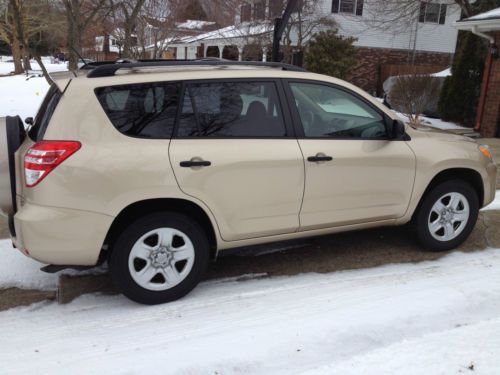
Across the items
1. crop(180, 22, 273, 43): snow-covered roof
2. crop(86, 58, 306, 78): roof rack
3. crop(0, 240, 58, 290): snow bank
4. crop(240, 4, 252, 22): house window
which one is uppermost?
crop(240, 4, 252, 22): house window

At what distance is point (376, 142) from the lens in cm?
421

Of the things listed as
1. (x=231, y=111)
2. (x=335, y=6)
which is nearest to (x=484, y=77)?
(x=231, y=111)

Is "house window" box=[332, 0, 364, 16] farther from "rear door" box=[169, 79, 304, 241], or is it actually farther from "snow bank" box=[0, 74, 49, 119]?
"rear door" box=[169, 79, 304, 241]

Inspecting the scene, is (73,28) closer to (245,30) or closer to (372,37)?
(245,30)

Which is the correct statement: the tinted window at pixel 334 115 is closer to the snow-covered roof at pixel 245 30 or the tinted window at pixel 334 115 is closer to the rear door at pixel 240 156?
the rear door at pixel 240 156

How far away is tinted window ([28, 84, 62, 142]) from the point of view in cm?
338

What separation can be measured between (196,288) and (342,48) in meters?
16.5

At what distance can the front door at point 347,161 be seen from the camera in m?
3.96

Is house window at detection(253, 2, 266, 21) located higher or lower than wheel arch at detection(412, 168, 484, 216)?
higher

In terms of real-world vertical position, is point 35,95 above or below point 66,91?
below

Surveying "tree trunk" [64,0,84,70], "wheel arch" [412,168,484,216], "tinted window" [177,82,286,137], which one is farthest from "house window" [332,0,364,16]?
"tinted window" [177,82,286,137]

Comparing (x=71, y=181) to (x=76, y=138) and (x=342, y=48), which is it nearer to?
(x=76, y=138)

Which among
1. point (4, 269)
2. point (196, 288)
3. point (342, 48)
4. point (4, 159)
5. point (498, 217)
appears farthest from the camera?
point (342, 48)

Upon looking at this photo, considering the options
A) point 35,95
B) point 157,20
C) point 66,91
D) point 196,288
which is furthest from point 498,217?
point 35,95
